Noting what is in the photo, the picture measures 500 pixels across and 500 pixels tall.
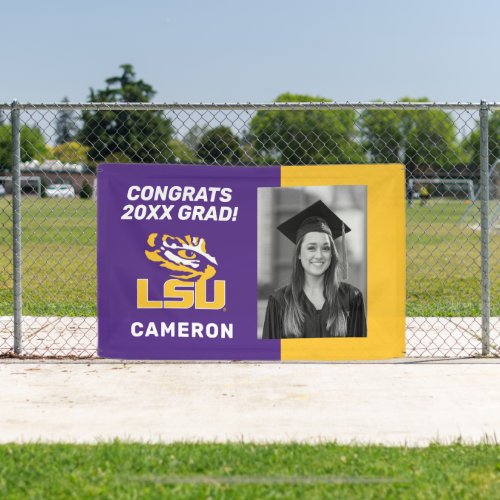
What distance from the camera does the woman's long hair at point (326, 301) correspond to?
21.5 feet

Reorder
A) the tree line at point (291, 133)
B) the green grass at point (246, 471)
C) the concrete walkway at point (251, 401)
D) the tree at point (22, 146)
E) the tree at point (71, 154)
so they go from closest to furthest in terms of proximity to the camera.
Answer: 1. the green grass at point (246, 471)
2. the concrete walkway at point (251, 401)
3. the tree at point (22, 146)
4. the tree at point (71, 154)
5. the tree line at point (291, 133)

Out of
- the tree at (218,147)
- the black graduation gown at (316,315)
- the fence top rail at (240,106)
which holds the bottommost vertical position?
the black graduation gown at (316,315)

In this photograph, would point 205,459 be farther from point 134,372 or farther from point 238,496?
point 134,372

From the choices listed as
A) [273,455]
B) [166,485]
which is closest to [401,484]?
[273,455]

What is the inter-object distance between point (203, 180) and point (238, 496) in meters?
3.23

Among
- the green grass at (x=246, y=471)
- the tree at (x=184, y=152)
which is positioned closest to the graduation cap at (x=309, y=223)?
the tree at (x=184, y=152)

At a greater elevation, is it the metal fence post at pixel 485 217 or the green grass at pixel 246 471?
the metal fence post at pixel 485 217

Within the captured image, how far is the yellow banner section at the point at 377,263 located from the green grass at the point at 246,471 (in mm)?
2154

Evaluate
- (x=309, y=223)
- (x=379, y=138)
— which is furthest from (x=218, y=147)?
(x=309, y=223)

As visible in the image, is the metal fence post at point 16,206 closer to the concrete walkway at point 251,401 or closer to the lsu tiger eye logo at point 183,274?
the concrete walkway at point 251,401

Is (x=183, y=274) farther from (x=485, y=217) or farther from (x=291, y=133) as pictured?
(x=291, y=133)

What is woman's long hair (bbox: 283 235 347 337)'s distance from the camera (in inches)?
258

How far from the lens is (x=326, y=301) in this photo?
6.61 m

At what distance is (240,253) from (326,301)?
722 mm
